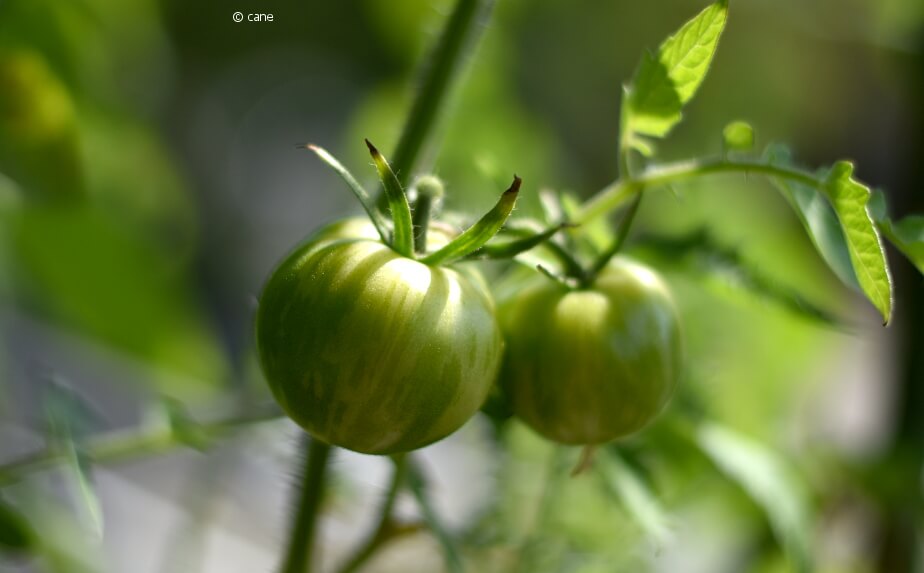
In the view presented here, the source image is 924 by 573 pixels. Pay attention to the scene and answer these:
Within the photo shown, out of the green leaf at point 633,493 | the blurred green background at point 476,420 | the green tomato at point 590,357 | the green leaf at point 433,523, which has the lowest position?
the blurred green background at point 476,420

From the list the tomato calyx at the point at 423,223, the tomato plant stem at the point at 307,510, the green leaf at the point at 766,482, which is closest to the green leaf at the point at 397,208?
the tomato calyx at the point at 423,223

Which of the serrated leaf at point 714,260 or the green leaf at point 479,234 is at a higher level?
the green leaf at point 479,234

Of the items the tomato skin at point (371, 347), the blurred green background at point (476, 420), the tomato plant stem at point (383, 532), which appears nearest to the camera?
the tomato skin at point (371, 347)

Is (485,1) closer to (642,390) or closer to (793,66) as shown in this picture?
(642,390)

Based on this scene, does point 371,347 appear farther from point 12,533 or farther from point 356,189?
point 12,533

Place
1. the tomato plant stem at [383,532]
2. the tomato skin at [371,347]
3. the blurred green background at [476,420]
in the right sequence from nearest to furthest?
the tomato skin at [371,347] < the tomato plant stem at [383,532] < the blurred green background at [476,420]

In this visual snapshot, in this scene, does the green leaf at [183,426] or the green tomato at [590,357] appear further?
the green leaf at [183,426]

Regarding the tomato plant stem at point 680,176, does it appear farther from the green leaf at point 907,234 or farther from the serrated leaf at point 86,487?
the serrated leaf at point 86,487
